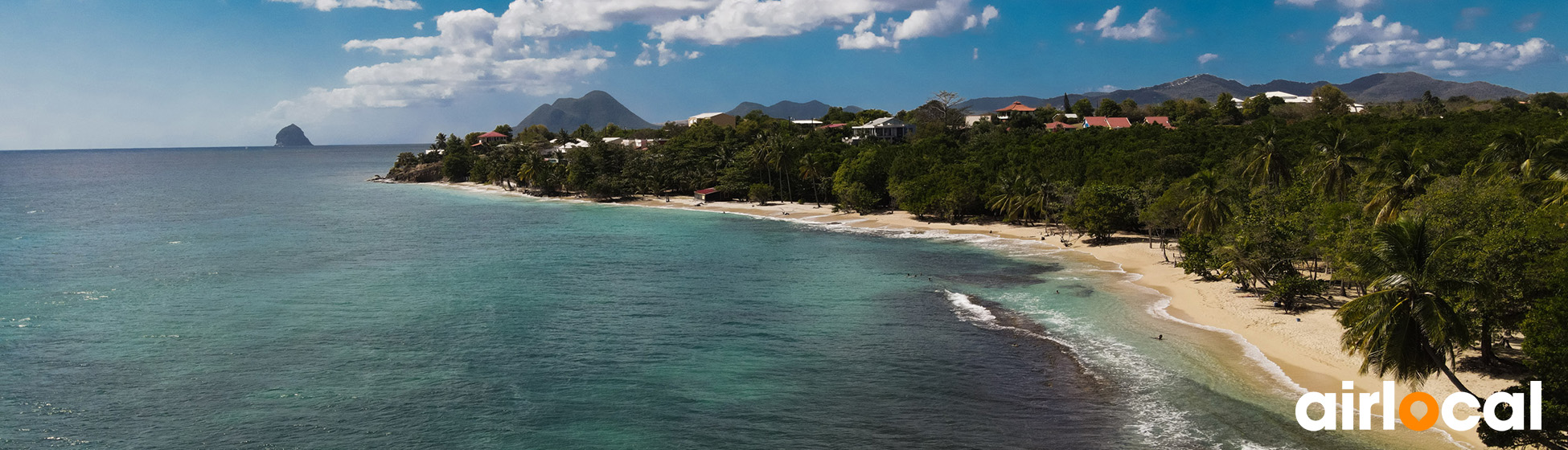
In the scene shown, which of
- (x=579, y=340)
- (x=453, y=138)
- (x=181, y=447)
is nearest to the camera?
(x=181, y=447)

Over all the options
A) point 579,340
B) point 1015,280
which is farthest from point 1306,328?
point 579,340

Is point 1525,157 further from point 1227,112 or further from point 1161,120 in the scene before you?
point 1161,120

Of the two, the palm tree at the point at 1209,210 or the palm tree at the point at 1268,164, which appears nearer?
the palm tree at the point at 1209,210

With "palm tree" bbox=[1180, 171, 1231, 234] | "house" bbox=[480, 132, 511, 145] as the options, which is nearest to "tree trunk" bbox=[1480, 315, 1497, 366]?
"palm tree" bbox=[1180, 171, 1231, 234]

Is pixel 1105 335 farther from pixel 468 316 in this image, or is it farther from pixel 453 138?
pixel 453 138

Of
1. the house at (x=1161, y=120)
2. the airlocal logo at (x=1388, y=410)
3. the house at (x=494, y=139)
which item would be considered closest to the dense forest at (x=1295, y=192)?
the airlocal logo at (x=1388, y=410)

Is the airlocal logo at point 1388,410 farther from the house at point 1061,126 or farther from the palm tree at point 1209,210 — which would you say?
the house at point 1061,126

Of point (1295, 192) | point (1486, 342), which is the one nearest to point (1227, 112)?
point (1295, 192)

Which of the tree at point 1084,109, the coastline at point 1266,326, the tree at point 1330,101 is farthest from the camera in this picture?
the tree at point 1084,109
